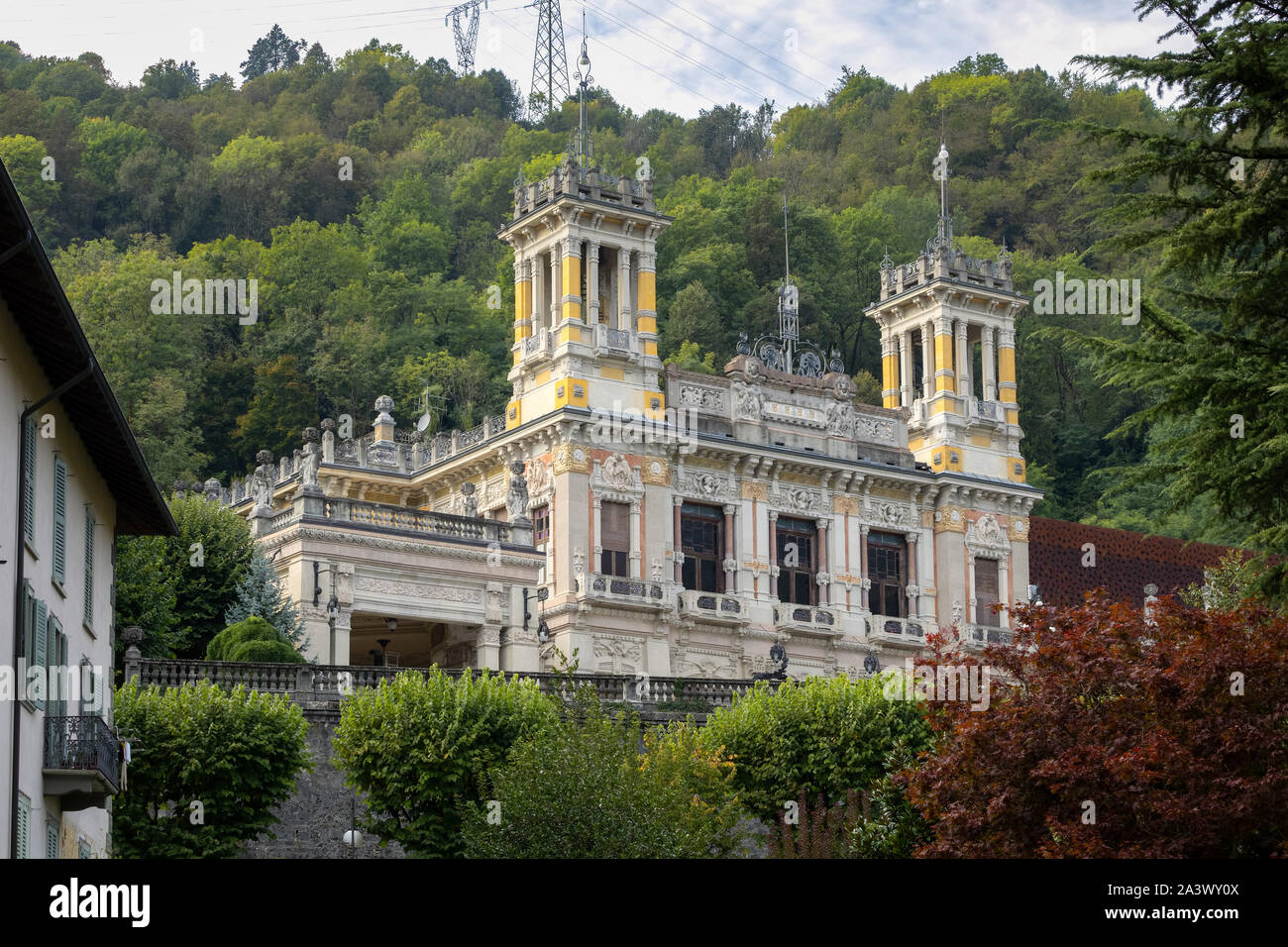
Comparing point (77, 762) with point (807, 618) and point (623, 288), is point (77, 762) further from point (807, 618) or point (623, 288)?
point (807, 618)

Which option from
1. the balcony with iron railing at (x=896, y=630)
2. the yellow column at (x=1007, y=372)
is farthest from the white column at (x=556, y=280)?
the yellow column at (x=1007, y=372)

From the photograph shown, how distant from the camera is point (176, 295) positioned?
281 feet

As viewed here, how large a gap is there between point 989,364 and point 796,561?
39.2 feet

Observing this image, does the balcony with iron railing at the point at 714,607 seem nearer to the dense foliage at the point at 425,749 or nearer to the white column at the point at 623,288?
the white column at the point at 623,288

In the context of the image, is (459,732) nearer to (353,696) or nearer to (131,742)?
(353,696)

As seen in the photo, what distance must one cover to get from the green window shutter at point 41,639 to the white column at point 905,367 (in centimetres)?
4907

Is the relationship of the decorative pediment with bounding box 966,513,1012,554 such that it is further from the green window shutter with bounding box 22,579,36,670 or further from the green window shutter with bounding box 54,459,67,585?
the green window shutter with bounding box 22,579,36,670

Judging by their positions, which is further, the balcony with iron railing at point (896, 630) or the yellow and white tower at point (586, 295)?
the balcony with iron railing at point (896, 630)

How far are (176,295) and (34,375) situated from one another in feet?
190

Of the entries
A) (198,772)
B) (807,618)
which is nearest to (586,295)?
(807,618)

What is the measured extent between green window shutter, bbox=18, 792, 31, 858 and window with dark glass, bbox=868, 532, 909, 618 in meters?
44.5

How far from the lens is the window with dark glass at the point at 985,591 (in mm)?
72062
